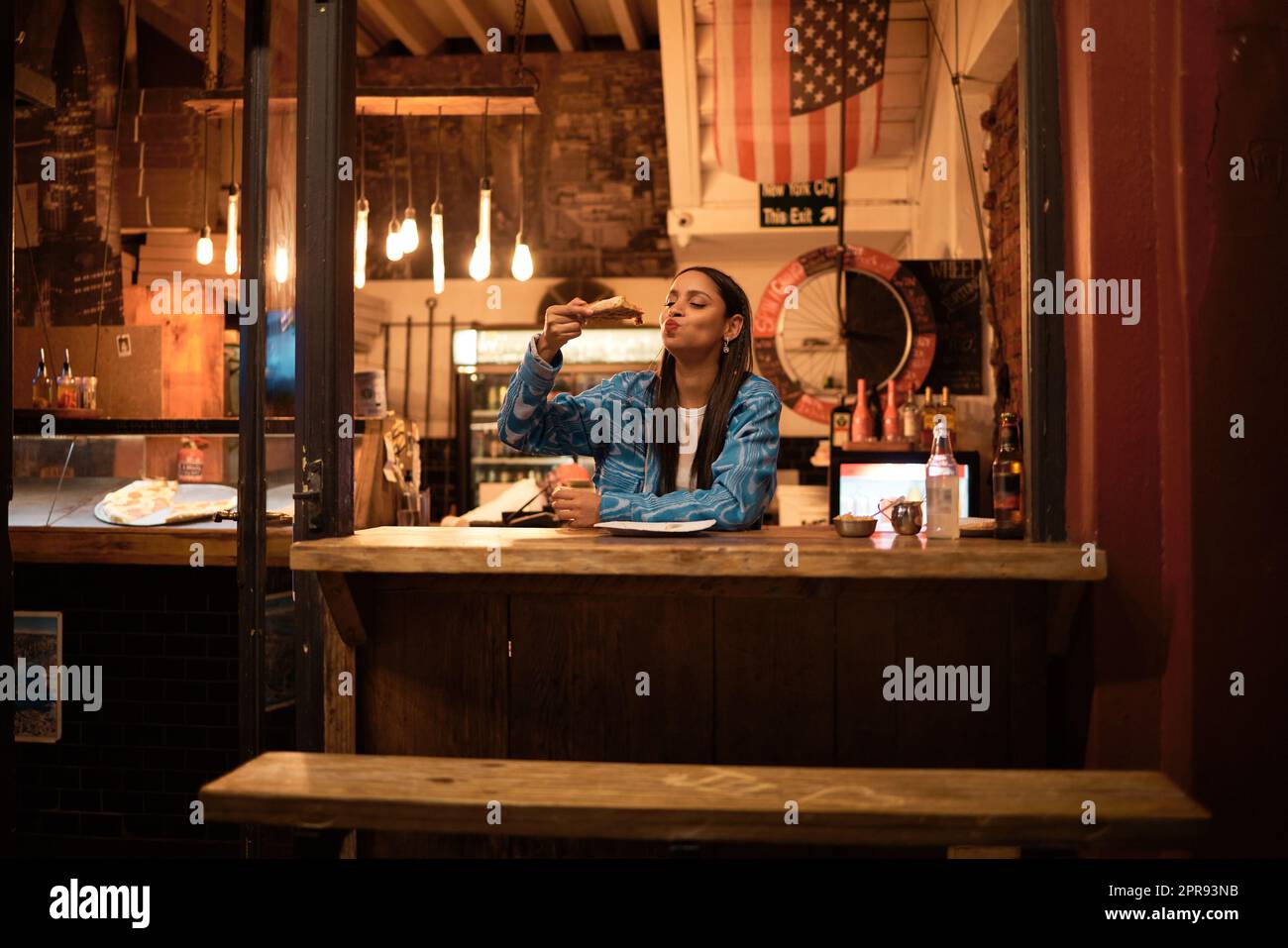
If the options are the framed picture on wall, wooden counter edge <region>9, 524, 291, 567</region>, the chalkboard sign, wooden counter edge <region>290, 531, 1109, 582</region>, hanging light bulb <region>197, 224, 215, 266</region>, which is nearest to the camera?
wooden counter edge <region>290, 531, 1109, 582</region>

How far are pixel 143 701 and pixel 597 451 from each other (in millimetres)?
2041

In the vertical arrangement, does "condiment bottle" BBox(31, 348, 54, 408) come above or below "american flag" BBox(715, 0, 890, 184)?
below

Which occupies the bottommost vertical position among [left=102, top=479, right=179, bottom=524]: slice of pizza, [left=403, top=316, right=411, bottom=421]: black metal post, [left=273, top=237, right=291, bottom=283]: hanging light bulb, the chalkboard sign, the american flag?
[left=102, top=479, right=179, bottom=524]: slice of pizza

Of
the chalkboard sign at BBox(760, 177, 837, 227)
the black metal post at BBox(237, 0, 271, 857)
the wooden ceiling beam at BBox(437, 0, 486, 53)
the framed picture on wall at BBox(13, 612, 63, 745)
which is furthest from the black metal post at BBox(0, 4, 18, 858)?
the wooden ceiling beam at BBox(437, 0, 486, 53)

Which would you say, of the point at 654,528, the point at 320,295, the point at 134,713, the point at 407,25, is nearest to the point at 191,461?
the point at 134,713

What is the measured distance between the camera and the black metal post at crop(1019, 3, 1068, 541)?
227 cm

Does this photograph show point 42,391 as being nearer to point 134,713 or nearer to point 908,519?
point 134,713

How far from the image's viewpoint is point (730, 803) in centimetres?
173

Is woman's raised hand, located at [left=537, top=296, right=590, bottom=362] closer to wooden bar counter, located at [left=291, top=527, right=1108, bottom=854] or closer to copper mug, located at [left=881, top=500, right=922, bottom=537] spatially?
wooden bar counter, located at [left=291, top=527, right=1108, bottom=854]

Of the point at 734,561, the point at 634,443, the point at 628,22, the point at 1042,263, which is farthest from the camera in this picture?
the point at 628,22

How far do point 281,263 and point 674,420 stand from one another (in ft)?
4.12

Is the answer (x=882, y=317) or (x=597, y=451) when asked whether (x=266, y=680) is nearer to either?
(x=597, y=451)

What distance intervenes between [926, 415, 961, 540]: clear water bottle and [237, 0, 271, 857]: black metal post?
1.84 meters
